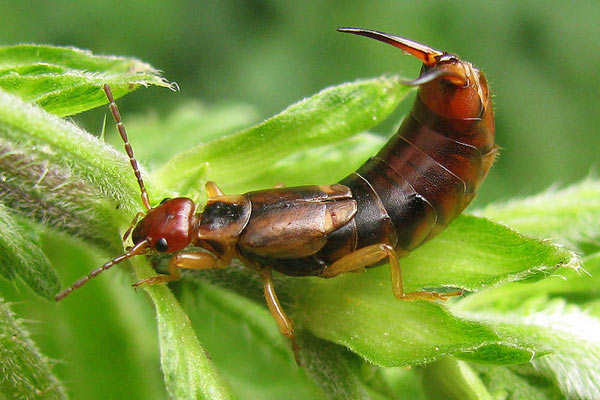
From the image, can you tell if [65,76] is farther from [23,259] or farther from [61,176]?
[23,259]

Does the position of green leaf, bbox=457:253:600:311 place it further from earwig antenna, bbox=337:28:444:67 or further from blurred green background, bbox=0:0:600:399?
blurred green background, bbox=0:0:600:399

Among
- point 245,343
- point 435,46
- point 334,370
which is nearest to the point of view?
point 334,370

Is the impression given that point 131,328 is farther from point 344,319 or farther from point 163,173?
point 344,319

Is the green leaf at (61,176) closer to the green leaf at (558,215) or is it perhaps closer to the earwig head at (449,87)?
the earwig head at (449,87)

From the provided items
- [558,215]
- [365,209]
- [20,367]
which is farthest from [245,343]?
[558,215]

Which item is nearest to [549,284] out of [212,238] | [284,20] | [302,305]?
[302,305]

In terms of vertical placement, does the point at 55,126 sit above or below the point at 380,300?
above
